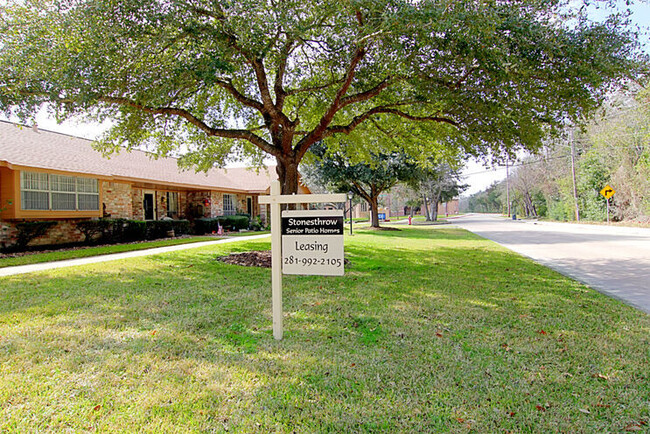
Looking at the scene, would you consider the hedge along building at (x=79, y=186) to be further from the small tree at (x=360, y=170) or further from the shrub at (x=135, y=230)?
the small tree at (x=360, y=170)

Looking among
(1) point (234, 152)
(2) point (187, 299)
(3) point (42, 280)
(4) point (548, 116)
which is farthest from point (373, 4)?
(1) point (234, 152)

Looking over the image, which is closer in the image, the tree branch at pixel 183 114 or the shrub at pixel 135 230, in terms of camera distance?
the tree branch at pixel 183 114

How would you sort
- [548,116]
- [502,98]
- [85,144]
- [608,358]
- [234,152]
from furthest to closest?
[85,144] → [234,152] → [548,116] → [502,98] → [608,358]

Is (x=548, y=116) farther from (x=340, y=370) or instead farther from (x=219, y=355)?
(x=219, y=355)

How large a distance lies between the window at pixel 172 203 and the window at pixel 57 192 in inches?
204

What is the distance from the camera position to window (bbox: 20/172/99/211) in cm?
1156

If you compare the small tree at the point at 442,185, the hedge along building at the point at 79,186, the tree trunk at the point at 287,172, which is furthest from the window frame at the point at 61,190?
the small tree at the point at 442,185

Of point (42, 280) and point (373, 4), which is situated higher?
point (373, 4)

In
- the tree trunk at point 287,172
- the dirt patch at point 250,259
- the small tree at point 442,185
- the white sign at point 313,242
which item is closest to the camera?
the white sign at point 313,242

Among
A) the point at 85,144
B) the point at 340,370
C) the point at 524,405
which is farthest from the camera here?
the point at 85,144

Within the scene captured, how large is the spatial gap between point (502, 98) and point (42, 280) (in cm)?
968

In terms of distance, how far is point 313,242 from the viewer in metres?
3.86

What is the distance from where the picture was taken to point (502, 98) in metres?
7.24

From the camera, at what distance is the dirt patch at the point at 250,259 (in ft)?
29.2
